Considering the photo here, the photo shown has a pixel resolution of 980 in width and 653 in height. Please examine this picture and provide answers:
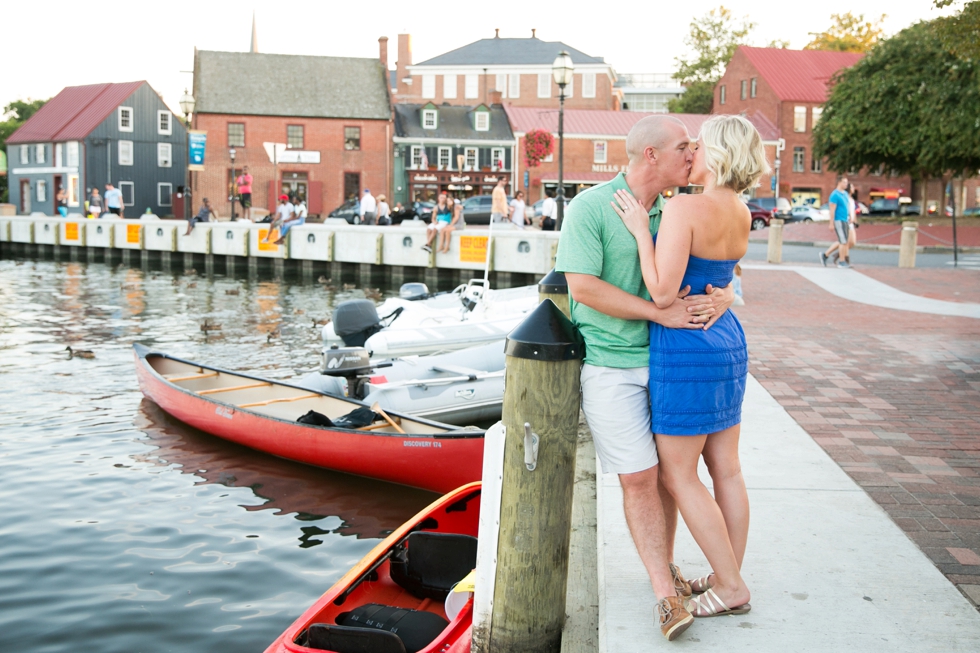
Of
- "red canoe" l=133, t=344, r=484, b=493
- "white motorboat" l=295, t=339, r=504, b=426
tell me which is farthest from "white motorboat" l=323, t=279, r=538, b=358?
"red canoe" l=133, t=344, r=484, b=493

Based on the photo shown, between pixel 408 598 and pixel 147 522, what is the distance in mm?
3732

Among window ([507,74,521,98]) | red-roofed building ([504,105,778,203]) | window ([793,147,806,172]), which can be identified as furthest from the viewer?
window ([507,74,521,98])

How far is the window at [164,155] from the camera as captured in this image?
193 feet

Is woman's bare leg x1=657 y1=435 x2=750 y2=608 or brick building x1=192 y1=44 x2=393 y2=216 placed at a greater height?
brick building x1=192 y1=44 x2=393 y2=216

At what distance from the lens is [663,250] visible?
3.30 metres

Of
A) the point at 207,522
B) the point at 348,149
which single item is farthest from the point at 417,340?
the point at 348,149

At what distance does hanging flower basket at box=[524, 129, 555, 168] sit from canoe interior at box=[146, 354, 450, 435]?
4569 centimetres

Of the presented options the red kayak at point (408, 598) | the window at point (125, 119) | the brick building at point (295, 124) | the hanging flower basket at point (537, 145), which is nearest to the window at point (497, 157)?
the hanging flower basket at point (537, 145)

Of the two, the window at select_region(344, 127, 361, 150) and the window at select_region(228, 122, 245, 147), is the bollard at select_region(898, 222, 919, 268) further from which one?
the window at select_region(228, 122, 245, 147)

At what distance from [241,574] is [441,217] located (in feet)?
74.2

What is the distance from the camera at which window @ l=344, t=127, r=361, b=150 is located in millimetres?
53219

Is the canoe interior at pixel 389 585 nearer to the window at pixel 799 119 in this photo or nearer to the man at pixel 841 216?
the man at pixel 841 216

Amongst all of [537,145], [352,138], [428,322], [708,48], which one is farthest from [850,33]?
[428,322]

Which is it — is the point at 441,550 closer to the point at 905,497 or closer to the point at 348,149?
the point at 905,497
